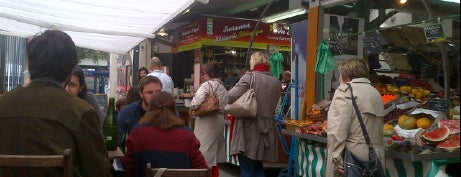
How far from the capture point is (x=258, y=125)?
5516 millimetres

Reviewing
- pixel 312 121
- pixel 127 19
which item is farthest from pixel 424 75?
pixel 127 19

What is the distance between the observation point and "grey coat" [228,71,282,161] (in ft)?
18.0

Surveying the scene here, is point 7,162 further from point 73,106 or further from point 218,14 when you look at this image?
point 218,14

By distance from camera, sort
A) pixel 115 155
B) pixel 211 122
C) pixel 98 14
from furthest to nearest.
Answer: pixel 98 14
pixel 211 122
pixel 115 155

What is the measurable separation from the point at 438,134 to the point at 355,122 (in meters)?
0.84

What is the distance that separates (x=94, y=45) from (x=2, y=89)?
3.69 metres

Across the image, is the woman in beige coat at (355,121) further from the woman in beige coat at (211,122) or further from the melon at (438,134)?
the woman in beige coat at (211,122)

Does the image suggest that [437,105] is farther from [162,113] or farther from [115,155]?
[115,155]

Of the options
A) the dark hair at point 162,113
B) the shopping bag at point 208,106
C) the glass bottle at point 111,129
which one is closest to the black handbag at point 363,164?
the dark hair at point 162,113

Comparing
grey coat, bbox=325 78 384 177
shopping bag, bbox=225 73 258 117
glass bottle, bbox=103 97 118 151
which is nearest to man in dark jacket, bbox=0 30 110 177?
glass bottle, bbox=103 97 118 151

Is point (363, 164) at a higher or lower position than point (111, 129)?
lower

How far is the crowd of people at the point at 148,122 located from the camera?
6.96ft

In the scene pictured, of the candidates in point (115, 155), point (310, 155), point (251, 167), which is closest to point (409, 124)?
point (310, 155)

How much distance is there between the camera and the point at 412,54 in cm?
624
